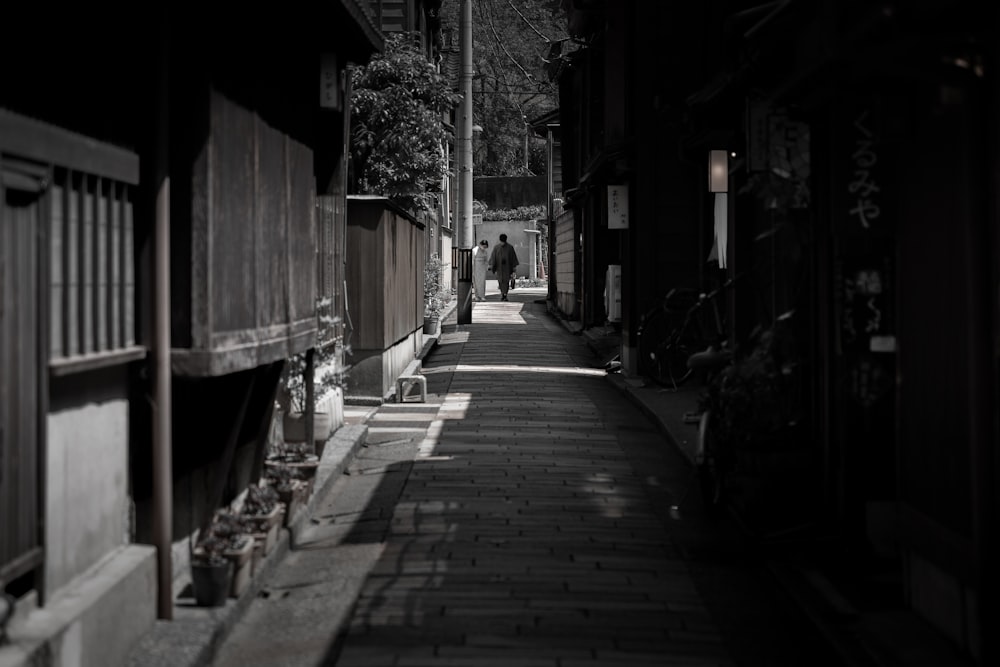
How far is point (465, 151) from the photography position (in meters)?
30.0

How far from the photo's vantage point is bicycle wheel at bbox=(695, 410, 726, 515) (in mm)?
10172

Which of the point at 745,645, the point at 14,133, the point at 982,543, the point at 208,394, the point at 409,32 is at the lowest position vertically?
the point at 745,645

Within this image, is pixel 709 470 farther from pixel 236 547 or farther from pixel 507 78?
pixel 507 78

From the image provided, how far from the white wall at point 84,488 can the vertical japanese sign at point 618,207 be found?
1592 cm

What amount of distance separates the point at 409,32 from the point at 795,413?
71.0 ft

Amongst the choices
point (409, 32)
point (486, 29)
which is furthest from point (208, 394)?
point (486, 29)

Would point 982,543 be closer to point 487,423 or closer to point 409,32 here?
point 487,423

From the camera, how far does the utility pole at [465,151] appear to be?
95.7 feet

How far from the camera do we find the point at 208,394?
27.3ft

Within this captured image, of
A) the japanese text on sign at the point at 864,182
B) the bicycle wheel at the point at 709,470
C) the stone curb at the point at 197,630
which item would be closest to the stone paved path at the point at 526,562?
the bicycle wheel at the point at 709,470

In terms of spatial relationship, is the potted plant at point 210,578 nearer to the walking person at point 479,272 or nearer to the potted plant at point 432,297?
the potted plant at point 432,297

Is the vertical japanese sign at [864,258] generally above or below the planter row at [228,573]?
above

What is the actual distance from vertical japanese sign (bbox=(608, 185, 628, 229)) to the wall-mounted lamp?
241 inches

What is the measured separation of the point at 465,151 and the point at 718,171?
1495cm
